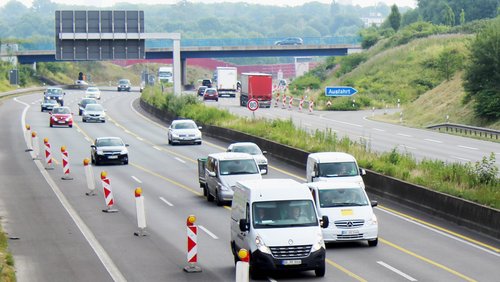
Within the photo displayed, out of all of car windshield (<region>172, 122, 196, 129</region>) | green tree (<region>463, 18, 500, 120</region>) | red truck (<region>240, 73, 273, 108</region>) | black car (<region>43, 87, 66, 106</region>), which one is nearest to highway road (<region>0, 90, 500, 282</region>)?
car windshield (<region>172, 122, 196, 129</region>)

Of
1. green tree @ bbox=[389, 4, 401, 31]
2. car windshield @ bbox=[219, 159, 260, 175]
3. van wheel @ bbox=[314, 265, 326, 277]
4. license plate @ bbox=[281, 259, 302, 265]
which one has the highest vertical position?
green tree @ bbox=[389, 4, 401, 31]

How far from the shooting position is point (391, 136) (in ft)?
205

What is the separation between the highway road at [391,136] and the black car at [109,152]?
35.9 ft

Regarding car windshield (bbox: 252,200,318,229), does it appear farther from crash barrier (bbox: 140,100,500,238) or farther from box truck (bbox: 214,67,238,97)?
box truck (bbox: 214,67,238,97)

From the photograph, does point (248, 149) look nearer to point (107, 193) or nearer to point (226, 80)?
point (107, 193)

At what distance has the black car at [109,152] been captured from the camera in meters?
45.8

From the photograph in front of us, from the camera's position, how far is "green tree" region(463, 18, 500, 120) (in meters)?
68.6

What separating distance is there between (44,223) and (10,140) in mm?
32655

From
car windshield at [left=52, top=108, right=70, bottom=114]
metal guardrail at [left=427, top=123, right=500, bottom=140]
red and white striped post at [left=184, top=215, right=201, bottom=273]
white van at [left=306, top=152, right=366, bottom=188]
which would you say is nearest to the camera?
red and white striped post at [left=184, top=215, right=201, bottom=273]

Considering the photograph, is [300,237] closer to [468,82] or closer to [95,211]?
[95,211]

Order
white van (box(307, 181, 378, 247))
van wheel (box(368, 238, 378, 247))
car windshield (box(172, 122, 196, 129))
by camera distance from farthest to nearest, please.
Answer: car windshield (box(172, 122, 196, 129)) < van wheel (box(368, 238, 378, 247)) < white van (box(307, 181, 378, 247))

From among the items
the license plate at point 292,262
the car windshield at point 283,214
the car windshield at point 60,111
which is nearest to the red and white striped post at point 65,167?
the car windshield at point 283,214

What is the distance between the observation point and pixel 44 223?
28.6 m

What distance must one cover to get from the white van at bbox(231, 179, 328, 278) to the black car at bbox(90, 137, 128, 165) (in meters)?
25.1
